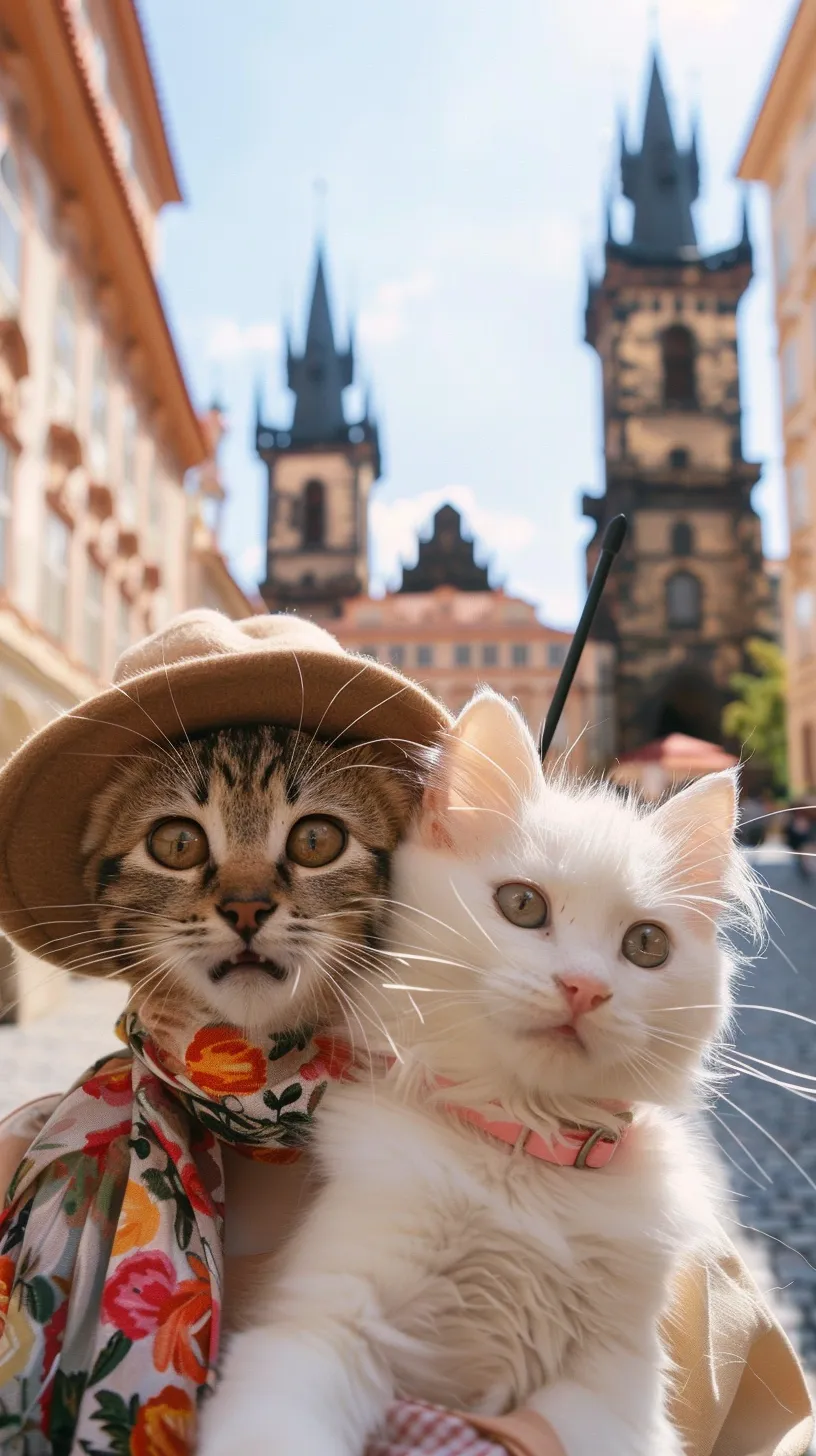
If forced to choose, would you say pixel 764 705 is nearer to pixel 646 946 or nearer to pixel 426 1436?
pixel 646 946

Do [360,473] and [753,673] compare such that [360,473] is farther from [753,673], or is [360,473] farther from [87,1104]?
[87,1104]

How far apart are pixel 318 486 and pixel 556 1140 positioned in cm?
5444

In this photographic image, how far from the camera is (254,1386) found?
1021 millimetres

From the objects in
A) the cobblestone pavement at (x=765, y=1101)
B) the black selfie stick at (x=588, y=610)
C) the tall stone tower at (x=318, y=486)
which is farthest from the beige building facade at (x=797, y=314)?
the tall stone tower at (x=318, y=486)

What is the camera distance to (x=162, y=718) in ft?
4.76

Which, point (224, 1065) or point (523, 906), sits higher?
point (523, 906)

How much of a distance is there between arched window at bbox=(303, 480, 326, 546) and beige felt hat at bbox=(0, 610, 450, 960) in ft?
172

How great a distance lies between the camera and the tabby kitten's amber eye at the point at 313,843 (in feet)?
4.44

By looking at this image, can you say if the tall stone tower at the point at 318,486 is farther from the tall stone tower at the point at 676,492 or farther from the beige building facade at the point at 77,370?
the beige building facade at the point at 77,370

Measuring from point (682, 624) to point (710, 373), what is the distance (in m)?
10.1

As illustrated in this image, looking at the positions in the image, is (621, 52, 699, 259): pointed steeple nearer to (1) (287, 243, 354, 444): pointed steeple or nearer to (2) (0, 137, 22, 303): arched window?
(1) (287, 243, 354, 444): pointed steeple

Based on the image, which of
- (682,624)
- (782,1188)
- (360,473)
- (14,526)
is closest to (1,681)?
(14,526)

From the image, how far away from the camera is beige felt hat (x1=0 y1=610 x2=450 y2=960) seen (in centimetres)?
140

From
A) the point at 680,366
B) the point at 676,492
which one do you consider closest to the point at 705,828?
the point at 676,492
